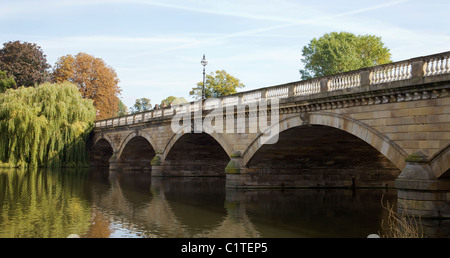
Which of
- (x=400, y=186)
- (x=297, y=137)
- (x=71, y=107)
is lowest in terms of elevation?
(x=400, y=186)

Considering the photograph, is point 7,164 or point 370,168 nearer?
point 370,168

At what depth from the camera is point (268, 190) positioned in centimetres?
2334

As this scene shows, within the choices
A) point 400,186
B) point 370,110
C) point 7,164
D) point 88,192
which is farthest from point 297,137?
point 7,164

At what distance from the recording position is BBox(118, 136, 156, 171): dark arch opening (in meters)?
40.2

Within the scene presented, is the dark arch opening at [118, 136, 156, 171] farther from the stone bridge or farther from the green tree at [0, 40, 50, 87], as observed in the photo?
the green tree at [0, 40, 50, 87]

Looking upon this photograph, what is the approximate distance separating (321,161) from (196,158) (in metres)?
12.0

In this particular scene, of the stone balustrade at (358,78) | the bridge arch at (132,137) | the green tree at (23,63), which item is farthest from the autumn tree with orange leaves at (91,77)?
the stone balustrade at (358,78)

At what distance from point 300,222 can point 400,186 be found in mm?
3225

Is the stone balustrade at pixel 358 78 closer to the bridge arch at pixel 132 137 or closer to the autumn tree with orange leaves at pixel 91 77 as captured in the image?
the bridge arch at pixel 132 137

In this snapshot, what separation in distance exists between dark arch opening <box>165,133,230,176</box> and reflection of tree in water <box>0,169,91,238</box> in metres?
8.22

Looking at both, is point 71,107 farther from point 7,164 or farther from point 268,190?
point 268,190

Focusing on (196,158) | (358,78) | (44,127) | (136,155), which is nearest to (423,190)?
(358,78)

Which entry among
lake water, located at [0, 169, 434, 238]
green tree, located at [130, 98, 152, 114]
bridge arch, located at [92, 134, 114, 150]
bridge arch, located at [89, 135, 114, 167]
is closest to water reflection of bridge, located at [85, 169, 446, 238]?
lake water, located at [0, 169, 434, 238]

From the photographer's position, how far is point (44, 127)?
3775cm
